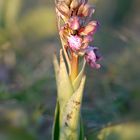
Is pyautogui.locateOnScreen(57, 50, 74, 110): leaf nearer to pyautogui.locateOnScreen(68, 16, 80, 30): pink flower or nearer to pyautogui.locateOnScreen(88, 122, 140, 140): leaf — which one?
pyautogui.locateOnScreen(68, 16, 80, 30): pink flower

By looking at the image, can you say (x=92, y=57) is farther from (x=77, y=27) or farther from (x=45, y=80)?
(x=45, y=80)

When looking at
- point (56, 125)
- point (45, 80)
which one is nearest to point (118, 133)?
point (56, 125)

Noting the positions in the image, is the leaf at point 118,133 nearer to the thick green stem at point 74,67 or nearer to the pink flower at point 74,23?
the thick green stem at point 74,67

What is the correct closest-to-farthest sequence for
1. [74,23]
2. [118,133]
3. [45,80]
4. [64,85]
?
1. [74,23]
2. [64,85]
3. [118,133]
4. [45,80]

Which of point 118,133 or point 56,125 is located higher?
point 118,133

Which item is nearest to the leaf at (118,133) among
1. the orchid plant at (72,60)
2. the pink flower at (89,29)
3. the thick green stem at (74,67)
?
the orchid plant at (72,60)

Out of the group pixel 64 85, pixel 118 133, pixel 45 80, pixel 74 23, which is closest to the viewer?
pixel 74 23

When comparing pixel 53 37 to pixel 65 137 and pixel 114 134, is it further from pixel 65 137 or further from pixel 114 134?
pixel 65 137
